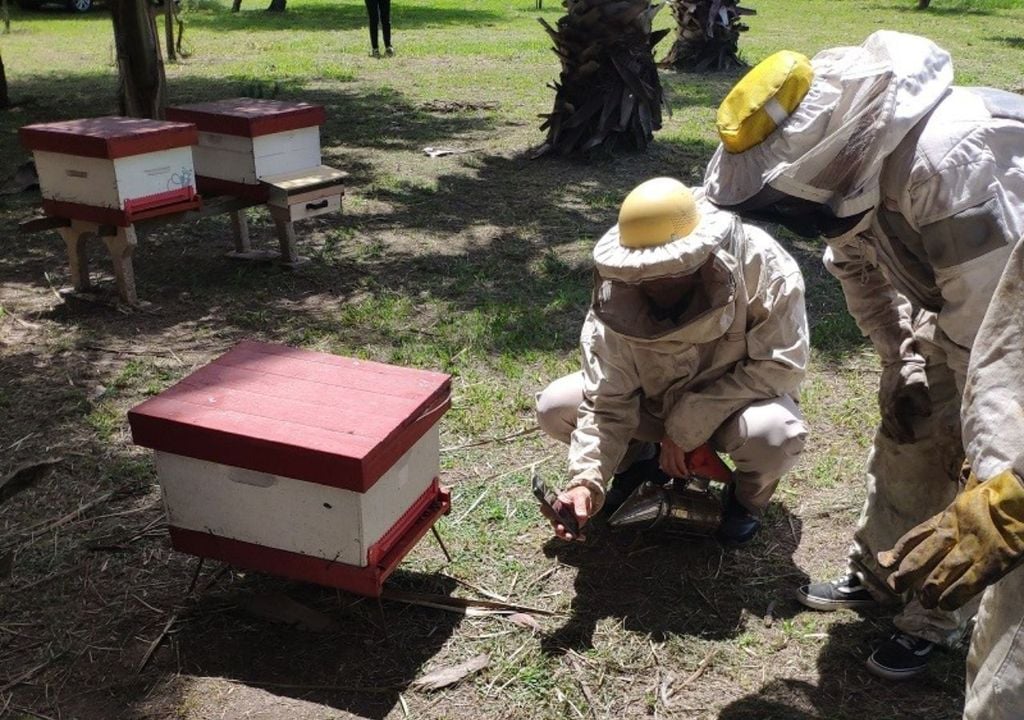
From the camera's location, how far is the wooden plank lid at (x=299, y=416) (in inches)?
97.1

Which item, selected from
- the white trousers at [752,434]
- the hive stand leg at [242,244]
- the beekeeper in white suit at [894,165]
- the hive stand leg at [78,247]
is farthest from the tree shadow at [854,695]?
the hive stand leg at [242,244]

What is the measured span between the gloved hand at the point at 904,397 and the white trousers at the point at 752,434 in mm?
338

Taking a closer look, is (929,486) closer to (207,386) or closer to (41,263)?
(207,386)

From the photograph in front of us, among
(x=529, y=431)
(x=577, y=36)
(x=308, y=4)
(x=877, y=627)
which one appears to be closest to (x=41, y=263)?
(x=529, y=431)

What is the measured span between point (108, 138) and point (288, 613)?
2.65 metres

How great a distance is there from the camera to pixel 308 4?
72.5ft

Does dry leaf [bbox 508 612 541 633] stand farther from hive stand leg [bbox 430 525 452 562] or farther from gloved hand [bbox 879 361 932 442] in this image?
gloved hand [bbox 879 361 932 442]

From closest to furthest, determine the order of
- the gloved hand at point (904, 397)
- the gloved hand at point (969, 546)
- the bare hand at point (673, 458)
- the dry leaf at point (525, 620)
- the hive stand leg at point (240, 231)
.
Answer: the gloved hand at point (969, 546) → the gloved hand at point (904, 397) → the dry leaf at point (525, 620) → the bare hand at point (673, 458) → the hive stand leg at point (240, 231)

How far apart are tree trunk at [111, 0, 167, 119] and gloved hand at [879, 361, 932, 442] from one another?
6262mm

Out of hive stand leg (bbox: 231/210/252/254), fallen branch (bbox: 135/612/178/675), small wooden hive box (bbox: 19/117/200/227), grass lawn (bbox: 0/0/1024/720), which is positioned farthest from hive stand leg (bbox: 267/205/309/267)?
fallen branch (bbox: 135/612/178/675)

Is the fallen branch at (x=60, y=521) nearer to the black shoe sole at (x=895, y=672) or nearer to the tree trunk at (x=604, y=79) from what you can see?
the black shoe sole at (x=895, y=672)

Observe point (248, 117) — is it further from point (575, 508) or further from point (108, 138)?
point (575, 508)

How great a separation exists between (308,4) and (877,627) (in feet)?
71.5

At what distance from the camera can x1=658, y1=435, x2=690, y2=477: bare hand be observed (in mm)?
3027
